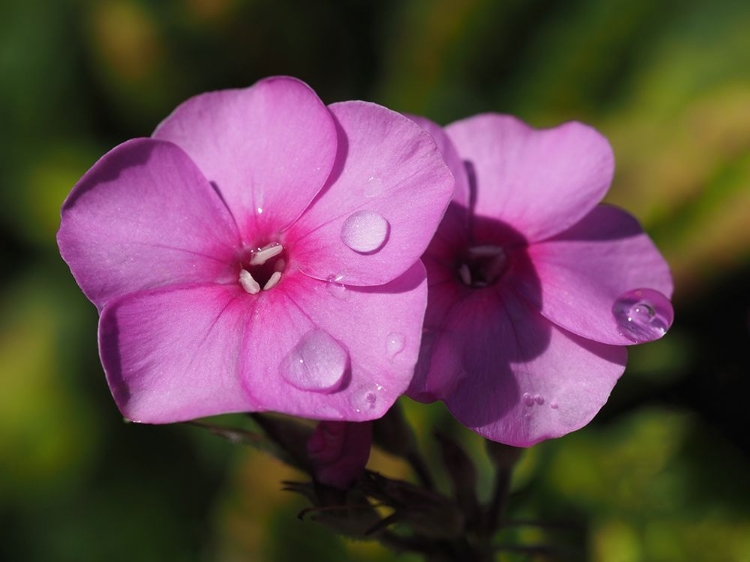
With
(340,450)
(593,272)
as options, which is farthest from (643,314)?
(340,450)

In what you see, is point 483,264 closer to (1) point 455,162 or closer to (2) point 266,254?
(1) point 455,162

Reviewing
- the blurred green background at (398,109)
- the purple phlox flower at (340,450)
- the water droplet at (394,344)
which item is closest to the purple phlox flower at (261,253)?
the water droplet at (394,344)

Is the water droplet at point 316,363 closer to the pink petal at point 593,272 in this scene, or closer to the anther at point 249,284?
the anther at point 249,284

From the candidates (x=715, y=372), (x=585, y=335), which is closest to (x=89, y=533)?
(x=715, y=372)

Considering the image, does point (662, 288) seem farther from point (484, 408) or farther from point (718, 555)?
point (718, 555)

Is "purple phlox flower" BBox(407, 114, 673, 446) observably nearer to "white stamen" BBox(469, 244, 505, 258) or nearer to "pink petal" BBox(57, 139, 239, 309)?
"white stamen" BBox(469, 244, 505, 258)

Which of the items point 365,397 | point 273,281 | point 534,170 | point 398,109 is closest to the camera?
point 365,397
